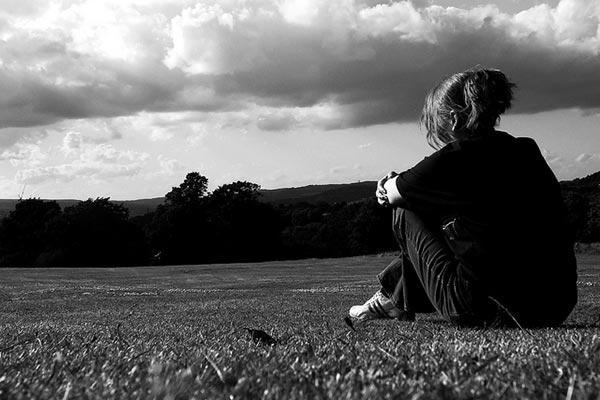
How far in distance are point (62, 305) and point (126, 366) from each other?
41.0 feet

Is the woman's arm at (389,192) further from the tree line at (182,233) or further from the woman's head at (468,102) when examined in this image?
the tree line at (182,233)

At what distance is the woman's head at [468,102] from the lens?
5.18 metres

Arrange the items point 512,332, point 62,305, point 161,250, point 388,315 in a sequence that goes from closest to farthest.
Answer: point 512,332 < point 388,315 < point 62,305 < point 161,250

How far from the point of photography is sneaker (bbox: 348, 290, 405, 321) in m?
6.48

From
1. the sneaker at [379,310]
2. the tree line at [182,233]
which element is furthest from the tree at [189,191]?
the sneaker at [379,310]

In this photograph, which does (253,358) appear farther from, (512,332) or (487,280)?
(487,280)

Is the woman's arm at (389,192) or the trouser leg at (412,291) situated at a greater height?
the woman's arm at (389,192)

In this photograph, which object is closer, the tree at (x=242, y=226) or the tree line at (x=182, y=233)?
the tree line at (x=182, y=233)

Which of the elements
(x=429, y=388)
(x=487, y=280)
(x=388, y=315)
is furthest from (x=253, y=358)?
(x=388, y=315)

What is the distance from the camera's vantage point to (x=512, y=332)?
4629 millimetres

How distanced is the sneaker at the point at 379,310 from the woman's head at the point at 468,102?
5.79 ft

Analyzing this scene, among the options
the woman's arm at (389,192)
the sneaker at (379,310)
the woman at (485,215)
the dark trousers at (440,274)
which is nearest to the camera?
the woman at (485,215)

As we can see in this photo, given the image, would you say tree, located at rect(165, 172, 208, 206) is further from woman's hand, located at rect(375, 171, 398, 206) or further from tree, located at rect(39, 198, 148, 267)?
woman's hand, located at rect(375, 171, 398, 206)

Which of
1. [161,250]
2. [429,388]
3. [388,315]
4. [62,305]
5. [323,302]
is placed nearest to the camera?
[429,388]
